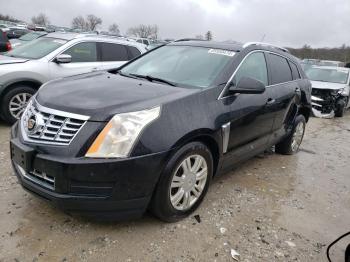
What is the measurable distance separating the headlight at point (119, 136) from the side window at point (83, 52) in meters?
4.47

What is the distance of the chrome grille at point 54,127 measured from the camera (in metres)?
2.65

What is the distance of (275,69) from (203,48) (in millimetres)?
1152

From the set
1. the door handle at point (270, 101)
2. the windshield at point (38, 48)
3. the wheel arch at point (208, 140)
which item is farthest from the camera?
the windshield at point (38, 48)

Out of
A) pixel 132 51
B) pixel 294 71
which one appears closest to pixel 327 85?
pixel 294 71

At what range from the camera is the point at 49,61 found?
638 centimetres

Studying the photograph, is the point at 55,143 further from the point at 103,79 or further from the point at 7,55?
the point at 7,55

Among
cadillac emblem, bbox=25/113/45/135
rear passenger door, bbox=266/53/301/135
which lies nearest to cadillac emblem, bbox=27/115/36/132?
cadillac emblem, bbox=25/113/45/135

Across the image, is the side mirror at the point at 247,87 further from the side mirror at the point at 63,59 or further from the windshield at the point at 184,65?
the side mirror at the point at 63,59

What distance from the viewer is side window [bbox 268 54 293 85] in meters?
4.61

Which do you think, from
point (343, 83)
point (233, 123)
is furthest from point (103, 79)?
point (343, 83)

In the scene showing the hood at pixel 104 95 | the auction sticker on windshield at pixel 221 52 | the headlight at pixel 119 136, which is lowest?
the headlight at pixel 119 136

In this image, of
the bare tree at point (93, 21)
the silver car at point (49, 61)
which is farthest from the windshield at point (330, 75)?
the bare tree at point (93, 21)

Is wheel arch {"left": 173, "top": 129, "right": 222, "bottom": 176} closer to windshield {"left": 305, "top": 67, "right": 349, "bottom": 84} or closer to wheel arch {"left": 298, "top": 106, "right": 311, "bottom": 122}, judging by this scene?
wheel arch {"left": 298, "top": 106, "right": 311, "bottom": 122}

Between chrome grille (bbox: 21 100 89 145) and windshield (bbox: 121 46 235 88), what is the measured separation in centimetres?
125
